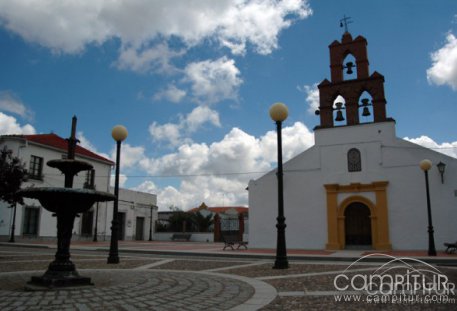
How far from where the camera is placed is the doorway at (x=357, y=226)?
1969 centimetres

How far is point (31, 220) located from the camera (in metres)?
26.8

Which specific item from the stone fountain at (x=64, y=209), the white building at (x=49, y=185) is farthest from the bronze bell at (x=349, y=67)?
the white building at (x=49, y=185)

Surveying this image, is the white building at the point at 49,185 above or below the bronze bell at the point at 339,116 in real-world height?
below

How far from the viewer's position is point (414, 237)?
61.2 feet

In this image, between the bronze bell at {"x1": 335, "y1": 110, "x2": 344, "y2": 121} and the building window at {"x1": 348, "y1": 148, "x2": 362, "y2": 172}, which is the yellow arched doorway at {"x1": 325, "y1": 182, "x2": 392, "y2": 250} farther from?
the bronze bell at {"x1": 335, "y1": 110, "x2": 344, "y2": 121}

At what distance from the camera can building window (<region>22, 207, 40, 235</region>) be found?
26.3 m

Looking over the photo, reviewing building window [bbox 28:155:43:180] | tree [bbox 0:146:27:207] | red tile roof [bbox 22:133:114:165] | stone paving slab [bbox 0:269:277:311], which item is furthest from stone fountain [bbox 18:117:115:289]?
red tile roof [bbox 22:133:114:165]

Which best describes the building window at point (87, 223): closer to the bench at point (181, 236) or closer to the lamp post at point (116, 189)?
the bench at point (181, 236)

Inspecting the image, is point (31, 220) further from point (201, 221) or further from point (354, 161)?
point (354, 161)

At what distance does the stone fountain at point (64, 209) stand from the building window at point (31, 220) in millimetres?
22017

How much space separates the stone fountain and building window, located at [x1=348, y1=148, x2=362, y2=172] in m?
15.9

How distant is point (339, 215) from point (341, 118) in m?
5.04

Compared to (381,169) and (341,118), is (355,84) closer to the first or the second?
(341,118)

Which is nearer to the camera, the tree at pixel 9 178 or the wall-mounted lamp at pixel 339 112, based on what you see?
the tree at pixel 9 178
